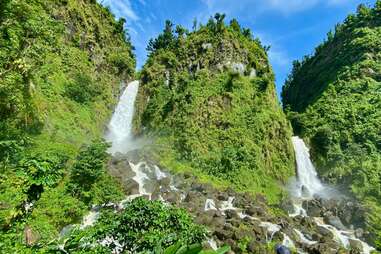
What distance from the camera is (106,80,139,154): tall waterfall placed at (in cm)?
3559

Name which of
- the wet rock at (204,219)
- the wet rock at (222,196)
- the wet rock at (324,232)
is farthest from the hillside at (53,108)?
the wet rock at (324,232)

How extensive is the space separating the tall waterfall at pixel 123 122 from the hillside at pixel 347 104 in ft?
64.1

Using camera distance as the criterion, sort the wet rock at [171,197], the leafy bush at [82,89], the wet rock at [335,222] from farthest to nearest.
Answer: the leafy bush at [82,89] < the wet rock at [335,222] < the wet rock at [171,197]

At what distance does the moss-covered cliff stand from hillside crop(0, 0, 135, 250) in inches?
209

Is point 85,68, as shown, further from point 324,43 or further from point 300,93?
point 324,43

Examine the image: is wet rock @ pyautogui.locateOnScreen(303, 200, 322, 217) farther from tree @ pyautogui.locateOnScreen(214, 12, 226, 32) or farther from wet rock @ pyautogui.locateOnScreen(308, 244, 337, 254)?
tree @ pyautogui.locateOnScreen(214, 12, 226, 32)

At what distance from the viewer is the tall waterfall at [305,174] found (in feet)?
111

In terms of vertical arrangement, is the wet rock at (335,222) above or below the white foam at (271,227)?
above

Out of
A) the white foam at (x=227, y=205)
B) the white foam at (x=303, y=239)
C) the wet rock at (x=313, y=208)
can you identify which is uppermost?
the wet rock at (x=313, y=208)

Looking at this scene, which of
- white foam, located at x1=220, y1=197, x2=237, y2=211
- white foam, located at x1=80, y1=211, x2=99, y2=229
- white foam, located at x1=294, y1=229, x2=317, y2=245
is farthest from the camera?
white foam, located at x1=220, y1=197, x2=237, y2=211

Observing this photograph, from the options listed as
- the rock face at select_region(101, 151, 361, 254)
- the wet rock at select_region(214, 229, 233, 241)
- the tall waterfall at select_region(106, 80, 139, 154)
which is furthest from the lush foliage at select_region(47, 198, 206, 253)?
the tall waterfall at select_region(106, 80, 139, 154)

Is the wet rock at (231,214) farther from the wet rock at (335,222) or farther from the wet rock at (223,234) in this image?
the wet rock at (335,222)

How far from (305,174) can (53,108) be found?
2423 centimetres

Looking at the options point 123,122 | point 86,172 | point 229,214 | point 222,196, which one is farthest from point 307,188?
point 86,172
